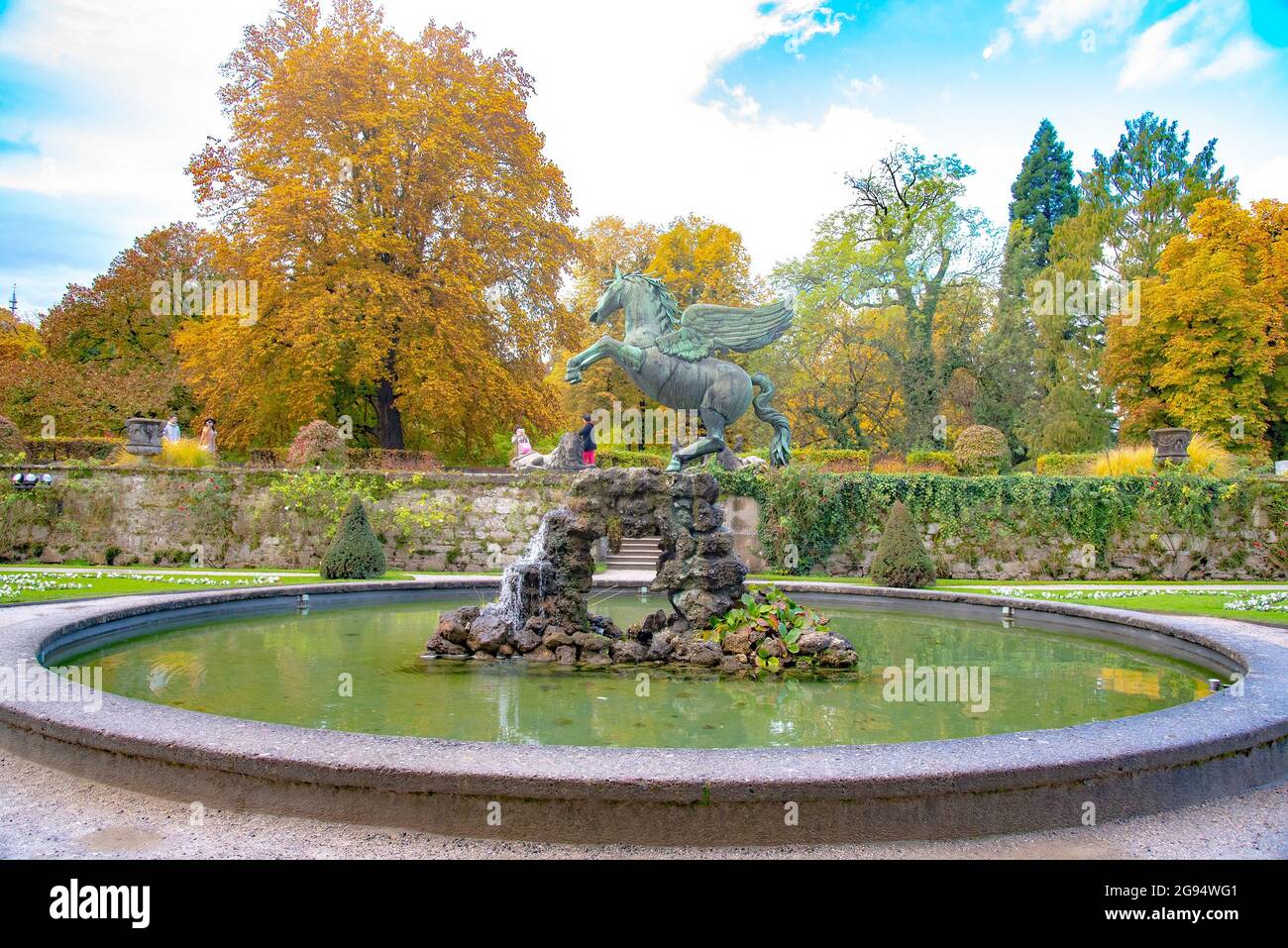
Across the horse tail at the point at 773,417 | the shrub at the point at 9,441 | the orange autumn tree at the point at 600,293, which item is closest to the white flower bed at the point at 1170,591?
the horse tail at the point at 773,417

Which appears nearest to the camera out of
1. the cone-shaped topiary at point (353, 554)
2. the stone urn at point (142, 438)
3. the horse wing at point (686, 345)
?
the horse wing at point (686, 345)

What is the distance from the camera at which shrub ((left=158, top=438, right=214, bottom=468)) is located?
19.8 meters

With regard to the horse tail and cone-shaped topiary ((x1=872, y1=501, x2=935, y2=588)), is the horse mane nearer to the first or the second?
the horse tail

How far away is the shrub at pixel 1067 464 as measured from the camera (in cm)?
2449

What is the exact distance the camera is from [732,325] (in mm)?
12078

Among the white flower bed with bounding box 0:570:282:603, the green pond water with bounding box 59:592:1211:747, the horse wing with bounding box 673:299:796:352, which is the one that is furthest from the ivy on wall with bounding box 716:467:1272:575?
the white flower bed with bounding box 0:570:282:603

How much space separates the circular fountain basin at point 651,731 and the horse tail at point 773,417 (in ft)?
14.2

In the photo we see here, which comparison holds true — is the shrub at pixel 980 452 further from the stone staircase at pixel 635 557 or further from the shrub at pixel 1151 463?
the stone staircase at pixel 635 557

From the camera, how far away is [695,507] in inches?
360

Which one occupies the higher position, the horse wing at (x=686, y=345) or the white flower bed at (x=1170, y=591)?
the horse wing at (x=686, y=345)

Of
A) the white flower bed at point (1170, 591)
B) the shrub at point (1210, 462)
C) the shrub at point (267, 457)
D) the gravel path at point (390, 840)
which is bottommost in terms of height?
the white flower bed at point (1170, 591)
